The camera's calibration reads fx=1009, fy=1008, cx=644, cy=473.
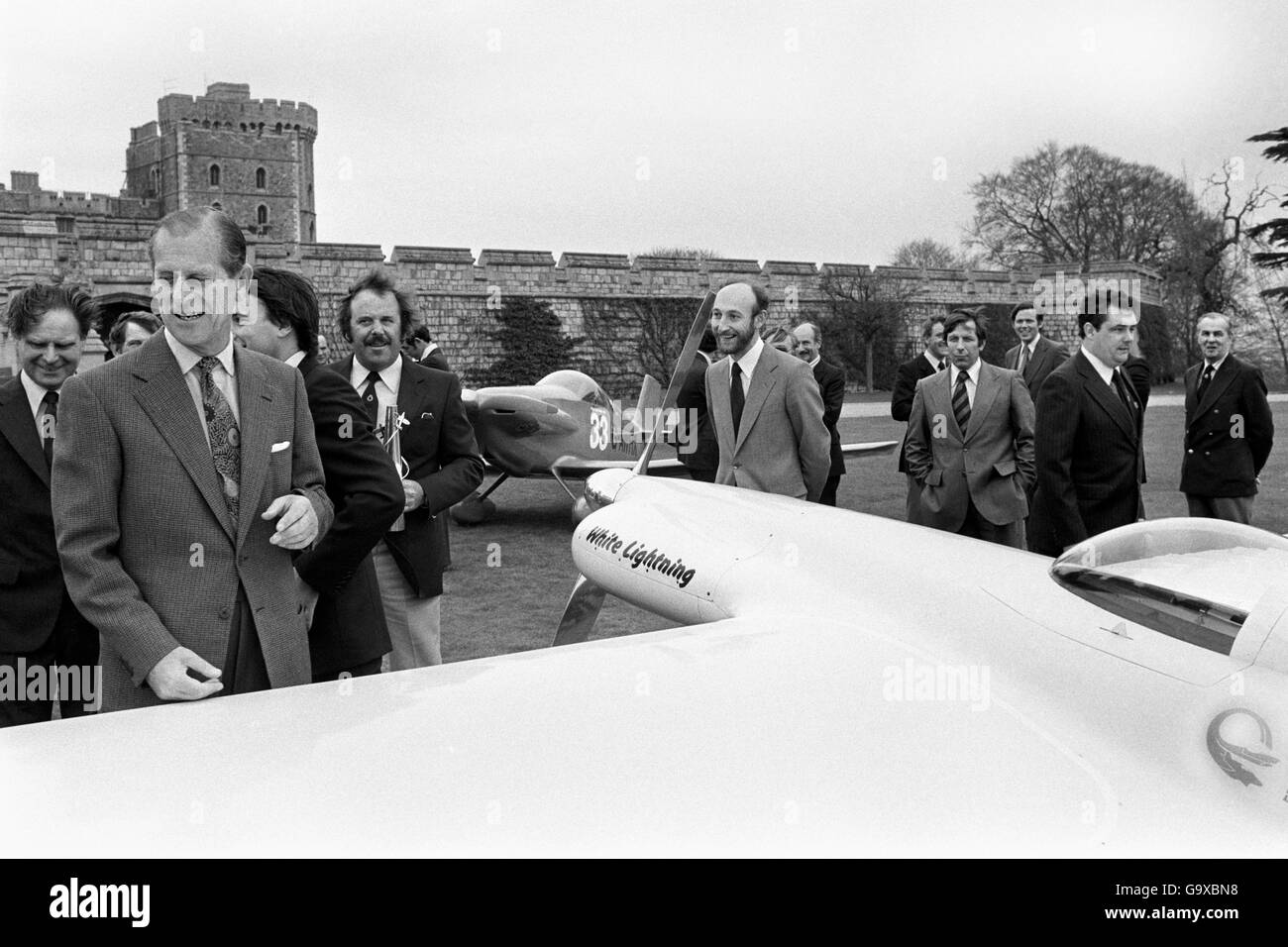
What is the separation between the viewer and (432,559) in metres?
3.78

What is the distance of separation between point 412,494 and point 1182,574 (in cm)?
247

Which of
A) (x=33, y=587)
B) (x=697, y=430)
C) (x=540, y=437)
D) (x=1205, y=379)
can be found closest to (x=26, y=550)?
(x=33, y=587)

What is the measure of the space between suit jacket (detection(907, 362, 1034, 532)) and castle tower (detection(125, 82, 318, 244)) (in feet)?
237

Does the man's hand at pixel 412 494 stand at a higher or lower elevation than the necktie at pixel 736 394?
lower

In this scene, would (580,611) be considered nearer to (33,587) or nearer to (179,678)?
(33,587)

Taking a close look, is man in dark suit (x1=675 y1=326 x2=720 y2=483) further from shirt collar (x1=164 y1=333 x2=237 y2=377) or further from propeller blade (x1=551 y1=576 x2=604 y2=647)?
shirt collar (x1=164 y1=333 x2=237 y2=377)

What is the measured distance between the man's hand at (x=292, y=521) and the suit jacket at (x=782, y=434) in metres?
2.97

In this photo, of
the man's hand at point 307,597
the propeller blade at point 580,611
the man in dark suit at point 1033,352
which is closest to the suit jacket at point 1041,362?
the man in dark suit at point 1033,352

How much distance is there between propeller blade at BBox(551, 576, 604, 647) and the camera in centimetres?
465

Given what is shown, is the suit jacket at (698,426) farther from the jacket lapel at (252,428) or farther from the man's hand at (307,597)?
the jacket lapel at (252,428)

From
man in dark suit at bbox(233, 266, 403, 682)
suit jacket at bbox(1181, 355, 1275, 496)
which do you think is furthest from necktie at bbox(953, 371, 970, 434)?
man in dark suit at bbox(233, 266, 403, 682)

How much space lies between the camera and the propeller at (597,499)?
4.67m
